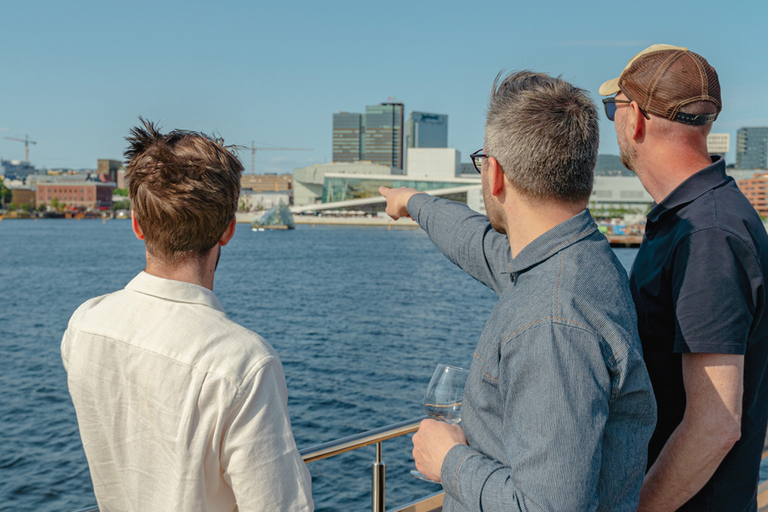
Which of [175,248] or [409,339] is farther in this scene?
[409,339]

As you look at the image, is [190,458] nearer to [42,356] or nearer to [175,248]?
[175,248]

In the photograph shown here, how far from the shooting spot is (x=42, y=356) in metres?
14.2

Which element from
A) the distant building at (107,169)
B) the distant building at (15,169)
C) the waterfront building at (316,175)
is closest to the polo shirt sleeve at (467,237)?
the waterfront building at (316,175)

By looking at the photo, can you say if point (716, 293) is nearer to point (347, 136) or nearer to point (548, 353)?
point (548, 353)

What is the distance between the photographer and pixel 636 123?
130 cm

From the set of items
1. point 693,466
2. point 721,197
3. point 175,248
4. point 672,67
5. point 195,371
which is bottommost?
point 693,466

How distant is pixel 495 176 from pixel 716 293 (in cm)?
44

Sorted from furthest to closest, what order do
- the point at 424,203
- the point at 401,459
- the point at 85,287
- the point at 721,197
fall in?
the point at 85,287, the point at 401,459, the point at 424,203, the point at 721,197

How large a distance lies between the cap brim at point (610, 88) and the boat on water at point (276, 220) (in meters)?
71.6

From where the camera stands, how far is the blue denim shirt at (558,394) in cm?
86

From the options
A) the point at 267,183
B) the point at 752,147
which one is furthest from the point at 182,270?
the point at 752,147

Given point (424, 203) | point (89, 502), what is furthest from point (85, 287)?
point (424, 203)

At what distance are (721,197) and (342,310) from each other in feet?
63.6

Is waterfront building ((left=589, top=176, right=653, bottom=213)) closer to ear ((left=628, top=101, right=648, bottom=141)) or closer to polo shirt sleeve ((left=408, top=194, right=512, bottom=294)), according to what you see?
polo shirt sleeve ((left=408, top=194, right=512, bottom=294))
